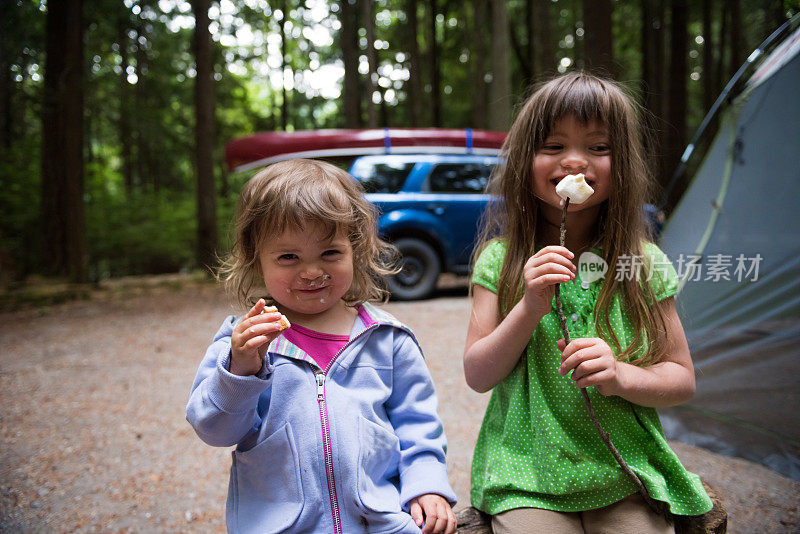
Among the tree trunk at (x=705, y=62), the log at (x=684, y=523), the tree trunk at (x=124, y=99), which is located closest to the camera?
the log at (x=684, y=523)

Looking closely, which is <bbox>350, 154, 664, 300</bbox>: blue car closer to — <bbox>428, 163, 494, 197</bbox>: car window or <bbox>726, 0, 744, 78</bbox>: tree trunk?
<bbox>428, 163, 494, 197</bbox>: car window

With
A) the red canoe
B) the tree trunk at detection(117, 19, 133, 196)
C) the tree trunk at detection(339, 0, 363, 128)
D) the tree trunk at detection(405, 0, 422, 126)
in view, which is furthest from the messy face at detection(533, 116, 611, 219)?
the tree trunk at detection(405, 0, 422, 126)

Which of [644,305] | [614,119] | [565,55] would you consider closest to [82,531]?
[644,305]

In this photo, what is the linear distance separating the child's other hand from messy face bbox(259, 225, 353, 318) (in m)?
0.55

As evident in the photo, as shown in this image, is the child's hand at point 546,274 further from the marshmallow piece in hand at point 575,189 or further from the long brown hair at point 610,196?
the long brown hair at point 610,196

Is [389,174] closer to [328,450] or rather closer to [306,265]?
[306,265]

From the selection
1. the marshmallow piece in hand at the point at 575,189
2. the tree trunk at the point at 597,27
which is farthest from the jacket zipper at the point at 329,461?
the tree trunk at the point at 597,27

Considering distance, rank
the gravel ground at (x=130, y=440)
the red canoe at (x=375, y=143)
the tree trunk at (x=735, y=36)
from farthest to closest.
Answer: the red canoe at (x=375, y=143) → the tree trunk at (x=735, y=36) → the gravel ground at (x=130, y=440)

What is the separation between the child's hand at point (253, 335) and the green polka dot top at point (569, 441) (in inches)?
23.7

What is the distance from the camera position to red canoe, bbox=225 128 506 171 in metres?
7.86

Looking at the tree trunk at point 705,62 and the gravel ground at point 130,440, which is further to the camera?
the tree trunk at point 705,62

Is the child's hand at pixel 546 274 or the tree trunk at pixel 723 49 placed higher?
the tree trunk at pixel 723 49

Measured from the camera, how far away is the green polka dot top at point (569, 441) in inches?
52.4

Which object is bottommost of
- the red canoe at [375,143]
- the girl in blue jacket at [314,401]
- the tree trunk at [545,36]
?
the girl in blue jacket at [314,401]
